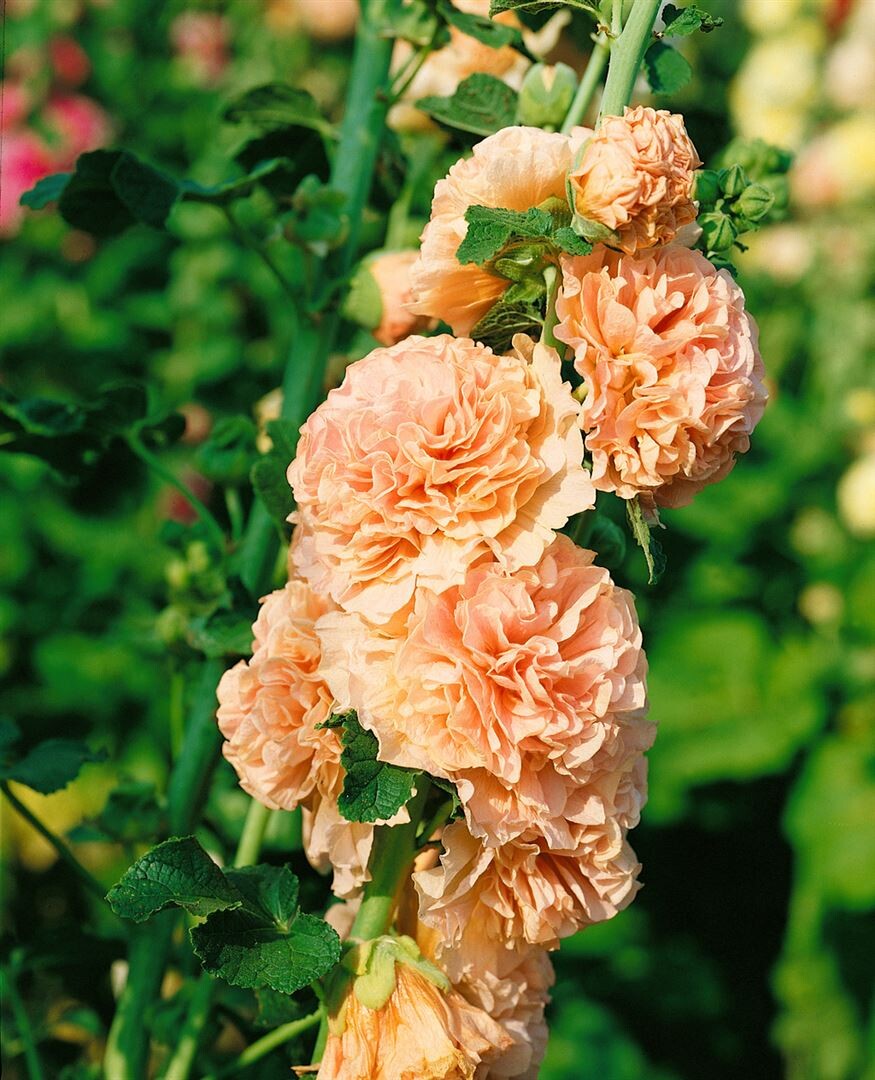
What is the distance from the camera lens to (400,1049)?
770 mm

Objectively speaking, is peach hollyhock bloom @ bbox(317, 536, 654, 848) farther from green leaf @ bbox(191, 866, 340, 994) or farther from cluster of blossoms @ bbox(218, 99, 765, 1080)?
green leaf @ bbox(191, 866, 340, 994)

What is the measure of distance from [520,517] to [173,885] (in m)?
0.30

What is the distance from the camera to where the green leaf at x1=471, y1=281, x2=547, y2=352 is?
78 cm

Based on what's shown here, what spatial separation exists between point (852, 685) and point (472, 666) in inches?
92.8

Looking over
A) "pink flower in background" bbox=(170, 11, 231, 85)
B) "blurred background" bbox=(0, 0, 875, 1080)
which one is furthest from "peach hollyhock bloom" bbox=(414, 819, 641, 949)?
"pink flower in background" bbox=(170, 11, 231, 85)

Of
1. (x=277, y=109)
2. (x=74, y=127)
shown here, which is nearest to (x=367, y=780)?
(x=277, y=109)

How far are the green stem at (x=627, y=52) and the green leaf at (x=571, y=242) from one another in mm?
98

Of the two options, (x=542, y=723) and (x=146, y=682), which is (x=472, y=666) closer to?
(x=542, y=723)

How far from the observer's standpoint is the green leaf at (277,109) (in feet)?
3.64

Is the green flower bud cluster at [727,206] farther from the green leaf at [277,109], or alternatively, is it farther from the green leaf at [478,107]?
the green leaf at [277,109]

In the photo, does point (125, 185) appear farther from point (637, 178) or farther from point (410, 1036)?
point (410, 1036)

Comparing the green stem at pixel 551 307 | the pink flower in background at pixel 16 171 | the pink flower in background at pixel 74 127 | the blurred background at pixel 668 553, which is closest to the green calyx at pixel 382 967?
the green stem at pixel 551 307

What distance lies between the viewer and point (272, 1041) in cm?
89

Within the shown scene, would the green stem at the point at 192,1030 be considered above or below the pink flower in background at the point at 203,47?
below
